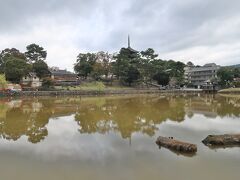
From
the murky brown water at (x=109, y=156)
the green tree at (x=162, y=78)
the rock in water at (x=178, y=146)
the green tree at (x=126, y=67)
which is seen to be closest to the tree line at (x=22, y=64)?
the green tree at (x=126, y=67)

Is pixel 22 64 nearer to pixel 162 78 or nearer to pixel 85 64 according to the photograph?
pixel 85 64

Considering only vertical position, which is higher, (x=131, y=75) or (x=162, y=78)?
(x=131, y=75)

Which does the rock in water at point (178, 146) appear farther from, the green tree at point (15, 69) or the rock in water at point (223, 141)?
the green tree at point (15, 69)

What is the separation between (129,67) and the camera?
63469 millimetres

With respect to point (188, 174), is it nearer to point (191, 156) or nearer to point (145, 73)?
point (191, 156)

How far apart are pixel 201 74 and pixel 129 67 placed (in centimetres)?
3570

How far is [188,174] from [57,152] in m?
4.93

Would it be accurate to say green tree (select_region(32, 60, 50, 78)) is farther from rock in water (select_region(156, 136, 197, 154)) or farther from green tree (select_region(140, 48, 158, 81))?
rock in water (select_region(156, 136, 197, 154))

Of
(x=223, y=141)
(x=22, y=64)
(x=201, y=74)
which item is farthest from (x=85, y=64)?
(x=223, y=141)

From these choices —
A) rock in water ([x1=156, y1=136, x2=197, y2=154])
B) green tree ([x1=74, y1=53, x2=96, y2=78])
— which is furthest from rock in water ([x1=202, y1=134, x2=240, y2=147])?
green tree ([x1=74, y1=53, x2=96, y2=78])

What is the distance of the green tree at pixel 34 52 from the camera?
2739 inches

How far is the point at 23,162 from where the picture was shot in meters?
8.96

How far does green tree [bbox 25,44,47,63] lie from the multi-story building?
1730 inches

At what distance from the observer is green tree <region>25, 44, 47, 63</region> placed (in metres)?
69.6
